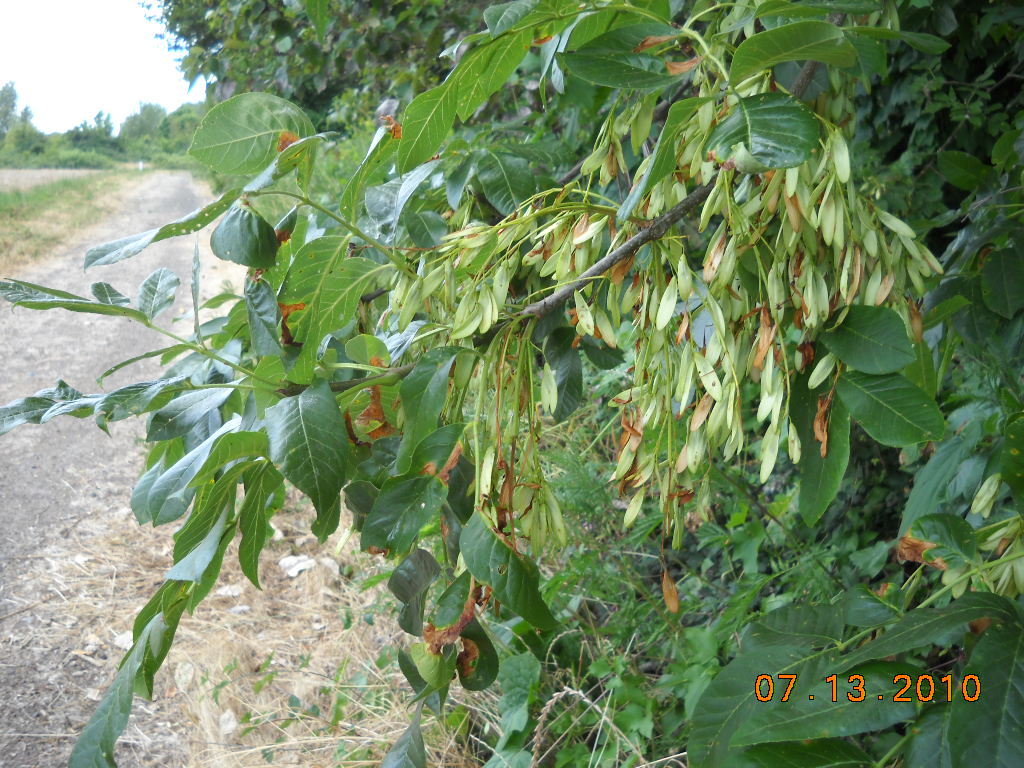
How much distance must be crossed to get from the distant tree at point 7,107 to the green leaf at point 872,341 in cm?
1861

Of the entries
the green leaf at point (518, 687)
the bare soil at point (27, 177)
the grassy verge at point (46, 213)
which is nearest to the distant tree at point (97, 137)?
Answer: the bare soil at point (27, 177)

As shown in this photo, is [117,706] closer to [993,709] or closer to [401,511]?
[401,511]

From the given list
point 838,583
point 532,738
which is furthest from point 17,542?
point 838,583

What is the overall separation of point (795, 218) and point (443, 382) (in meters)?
0.31

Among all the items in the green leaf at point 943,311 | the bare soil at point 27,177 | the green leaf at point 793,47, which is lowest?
the green leaf at point 943,311

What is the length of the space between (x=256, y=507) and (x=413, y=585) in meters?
0.15

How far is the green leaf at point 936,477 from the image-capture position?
40.9 inches

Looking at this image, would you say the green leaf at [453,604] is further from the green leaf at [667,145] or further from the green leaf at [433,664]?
the green leaf at [667,145]

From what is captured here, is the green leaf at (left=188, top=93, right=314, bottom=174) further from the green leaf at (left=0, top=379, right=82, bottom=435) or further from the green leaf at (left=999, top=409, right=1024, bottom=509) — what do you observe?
the green leaf at (left=999, top=409, right=1024, bottom=509)

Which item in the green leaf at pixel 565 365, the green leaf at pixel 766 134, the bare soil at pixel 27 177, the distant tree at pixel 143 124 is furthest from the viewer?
the distant tree at pixel 143 124

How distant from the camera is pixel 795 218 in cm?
64

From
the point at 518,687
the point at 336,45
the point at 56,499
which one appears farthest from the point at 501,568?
the point at 56,499

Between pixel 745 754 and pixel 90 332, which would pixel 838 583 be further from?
pixel 90 332

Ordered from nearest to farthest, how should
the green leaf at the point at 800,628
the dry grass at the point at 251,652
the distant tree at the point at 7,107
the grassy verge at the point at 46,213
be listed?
the green leaf at the point at 800,628
the dry grass at the point at 251,652
the grassy verge at the point at 46,213
the distant tree at the point at 7,107
